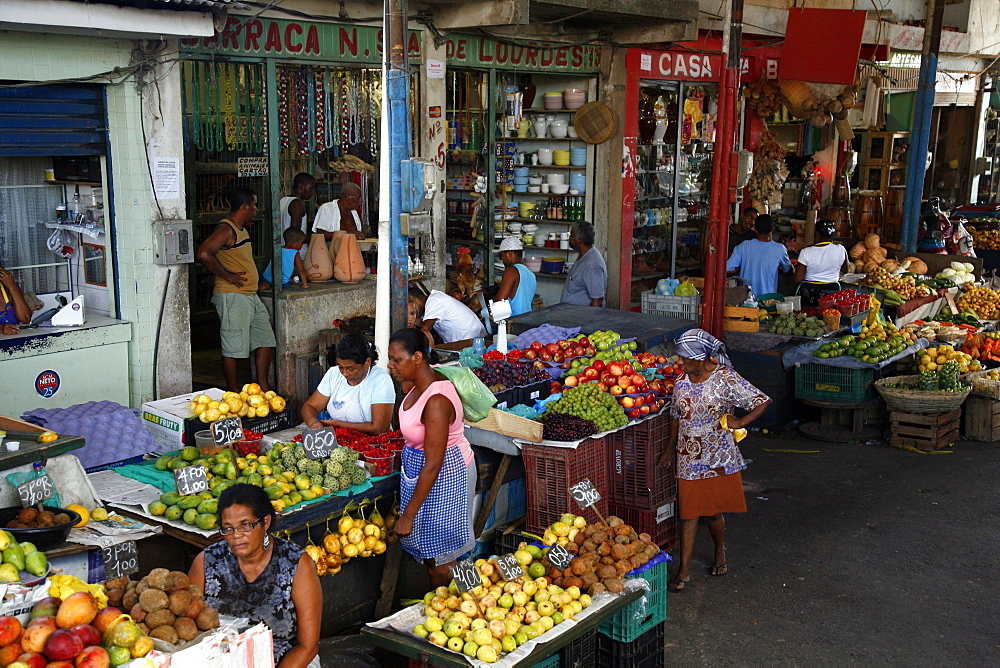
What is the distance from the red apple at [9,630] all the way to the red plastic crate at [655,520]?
4380mm

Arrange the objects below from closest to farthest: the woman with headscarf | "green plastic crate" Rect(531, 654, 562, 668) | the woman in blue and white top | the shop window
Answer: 1. "green plastic crate" Rect(531, 654, 562, 668)
2. the woman in blue and white top
3. the woman with headscarf
4. the shop window

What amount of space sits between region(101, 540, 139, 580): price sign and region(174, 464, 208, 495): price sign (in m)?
0.52

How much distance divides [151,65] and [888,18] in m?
13.9

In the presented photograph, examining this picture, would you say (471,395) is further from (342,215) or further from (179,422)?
(342,215)

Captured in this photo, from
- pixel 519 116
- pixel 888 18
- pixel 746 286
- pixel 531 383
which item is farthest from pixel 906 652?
pixel 888 18

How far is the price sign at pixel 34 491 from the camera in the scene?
4.62 meters

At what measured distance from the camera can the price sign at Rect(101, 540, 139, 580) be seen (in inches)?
180

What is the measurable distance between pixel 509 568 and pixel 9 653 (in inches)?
93.7

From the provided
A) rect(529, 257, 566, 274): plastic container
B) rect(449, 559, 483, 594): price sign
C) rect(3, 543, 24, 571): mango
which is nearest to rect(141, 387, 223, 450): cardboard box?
rect(3, 543, 24, 571): mango

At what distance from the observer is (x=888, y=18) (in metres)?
17.2

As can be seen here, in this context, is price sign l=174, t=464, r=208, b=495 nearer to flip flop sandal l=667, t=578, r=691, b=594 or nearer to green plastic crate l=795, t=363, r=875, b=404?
flip flop sandal l=667, t=578, r=691, b=594

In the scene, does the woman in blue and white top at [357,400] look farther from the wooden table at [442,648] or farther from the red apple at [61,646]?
the red apple at [61,646]

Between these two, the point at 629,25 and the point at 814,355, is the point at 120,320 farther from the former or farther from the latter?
the point at 629,25

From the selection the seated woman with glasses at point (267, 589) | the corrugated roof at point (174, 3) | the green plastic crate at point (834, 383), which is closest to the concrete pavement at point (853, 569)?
the green plastic crate at point (834, 383)
